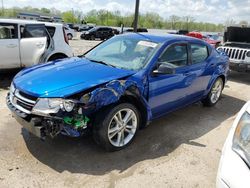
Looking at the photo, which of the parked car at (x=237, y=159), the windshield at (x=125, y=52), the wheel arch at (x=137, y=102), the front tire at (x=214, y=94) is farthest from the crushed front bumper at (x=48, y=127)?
the front tire at (x=214, y=94)

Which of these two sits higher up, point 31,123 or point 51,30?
point 51,30

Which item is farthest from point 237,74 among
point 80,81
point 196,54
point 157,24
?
point 157,24

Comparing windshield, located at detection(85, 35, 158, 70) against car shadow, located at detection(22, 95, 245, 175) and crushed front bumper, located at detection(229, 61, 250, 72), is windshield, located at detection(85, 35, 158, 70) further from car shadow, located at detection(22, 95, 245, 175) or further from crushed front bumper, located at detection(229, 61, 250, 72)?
crushed front bumper, located at detection(229, 61, 250, 72)

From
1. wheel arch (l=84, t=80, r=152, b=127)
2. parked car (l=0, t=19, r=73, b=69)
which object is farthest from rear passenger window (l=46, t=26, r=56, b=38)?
wheel arch (l=84, t=80, r=152, b=127)

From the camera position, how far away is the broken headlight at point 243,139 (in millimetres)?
2184

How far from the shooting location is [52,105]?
313 centimetres

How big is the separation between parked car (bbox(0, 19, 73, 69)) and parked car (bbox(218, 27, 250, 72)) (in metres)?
5.39

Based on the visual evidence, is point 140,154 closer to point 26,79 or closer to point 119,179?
point 119,179

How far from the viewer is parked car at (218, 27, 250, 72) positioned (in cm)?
866

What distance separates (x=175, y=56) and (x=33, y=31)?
4.64 meters

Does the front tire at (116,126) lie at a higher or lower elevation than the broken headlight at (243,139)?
lower

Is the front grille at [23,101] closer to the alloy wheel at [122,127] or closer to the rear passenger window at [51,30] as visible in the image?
the alloy wheel at [122,127]

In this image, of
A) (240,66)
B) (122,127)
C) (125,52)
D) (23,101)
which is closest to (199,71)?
(125,52)

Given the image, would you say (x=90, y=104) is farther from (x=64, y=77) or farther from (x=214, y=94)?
(x=214, y=94)
